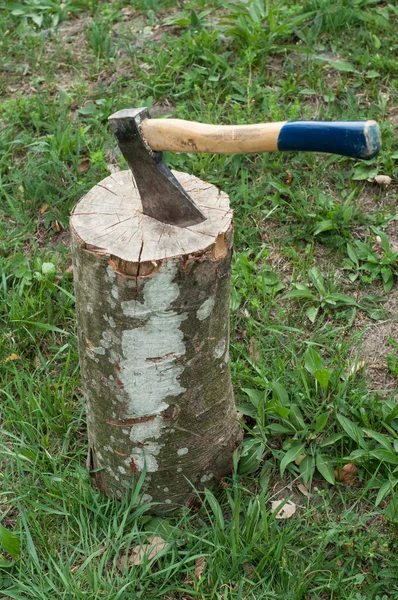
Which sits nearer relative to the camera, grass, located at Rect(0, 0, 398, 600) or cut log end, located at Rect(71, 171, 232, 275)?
cut log end, located at Rect(71, 171, 232, 275)

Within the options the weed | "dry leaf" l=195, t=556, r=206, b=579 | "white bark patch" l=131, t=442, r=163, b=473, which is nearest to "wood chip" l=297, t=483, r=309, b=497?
"dry leaf" l=195, t=556, r=206, b=579

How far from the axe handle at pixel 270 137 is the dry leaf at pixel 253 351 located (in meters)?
1.15

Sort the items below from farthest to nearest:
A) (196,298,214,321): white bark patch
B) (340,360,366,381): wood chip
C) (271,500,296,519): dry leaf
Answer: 1. (340,360,366,381): wood chip
2. (271,500,296,519): dry leaf
3. (196,298,214,321): white bark patch

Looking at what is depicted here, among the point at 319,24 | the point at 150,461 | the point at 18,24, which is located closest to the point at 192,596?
the point at 150,461

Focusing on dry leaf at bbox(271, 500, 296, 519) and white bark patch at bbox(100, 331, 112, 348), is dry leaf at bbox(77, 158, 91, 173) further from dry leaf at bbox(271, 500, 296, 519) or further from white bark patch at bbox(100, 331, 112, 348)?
dry leaf at bbox(271, 500, 296, 519)

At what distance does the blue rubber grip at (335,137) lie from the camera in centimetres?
196

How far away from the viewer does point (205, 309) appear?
2283 millimetres

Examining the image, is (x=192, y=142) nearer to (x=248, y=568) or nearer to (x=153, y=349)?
(x=153, y=349)

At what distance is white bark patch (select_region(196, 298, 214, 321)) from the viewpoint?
2270 mm

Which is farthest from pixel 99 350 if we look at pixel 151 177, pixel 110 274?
pixel 151 177

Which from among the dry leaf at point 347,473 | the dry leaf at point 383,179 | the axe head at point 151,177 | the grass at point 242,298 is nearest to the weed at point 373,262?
the grass at point 242,298

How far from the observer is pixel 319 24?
4293mm

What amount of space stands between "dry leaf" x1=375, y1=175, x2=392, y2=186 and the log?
1.46 m

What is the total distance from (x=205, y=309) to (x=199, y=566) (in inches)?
36.5
